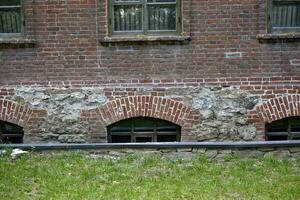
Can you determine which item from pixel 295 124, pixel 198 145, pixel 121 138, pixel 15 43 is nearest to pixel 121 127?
pixel 121 138

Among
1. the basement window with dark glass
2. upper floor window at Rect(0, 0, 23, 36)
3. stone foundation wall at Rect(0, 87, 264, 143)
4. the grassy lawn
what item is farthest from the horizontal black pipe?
upper floor window at Rect(0, 0, 23, 36)

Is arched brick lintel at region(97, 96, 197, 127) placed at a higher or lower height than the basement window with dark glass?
higher

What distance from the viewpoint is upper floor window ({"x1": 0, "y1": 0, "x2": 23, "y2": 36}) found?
26.0ft

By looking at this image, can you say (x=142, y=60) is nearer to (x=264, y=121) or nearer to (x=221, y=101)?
(x=221, y=101)

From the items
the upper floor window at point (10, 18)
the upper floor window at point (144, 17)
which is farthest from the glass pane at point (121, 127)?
the upper floor window at point (10, 18)

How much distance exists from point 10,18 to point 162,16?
2.74 m

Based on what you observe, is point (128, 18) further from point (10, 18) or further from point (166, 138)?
point (166, 138)

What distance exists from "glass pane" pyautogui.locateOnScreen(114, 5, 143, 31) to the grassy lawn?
94.2 inches

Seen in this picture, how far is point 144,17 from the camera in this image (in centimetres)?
782

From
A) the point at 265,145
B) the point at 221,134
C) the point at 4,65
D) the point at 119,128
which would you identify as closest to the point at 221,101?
the point at 221,134

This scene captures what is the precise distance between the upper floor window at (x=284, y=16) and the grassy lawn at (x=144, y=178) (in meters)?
2.48

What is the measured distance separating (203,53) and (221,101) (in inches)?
35.6

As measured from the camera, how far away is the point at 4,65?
7945 mm

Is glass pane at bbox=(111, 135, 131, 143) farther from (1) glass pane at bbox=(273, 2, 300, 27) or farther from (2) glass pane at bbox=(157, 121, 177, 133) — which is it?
(1) glass pane at bbox=(273, 2, 300, 27)
